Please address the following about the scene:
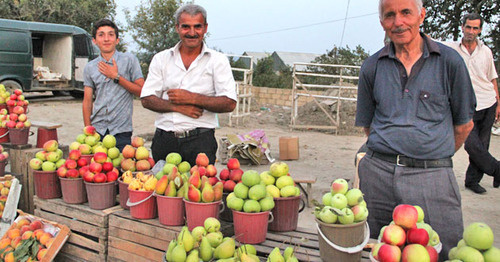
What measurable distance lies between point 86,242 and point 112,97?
151 centimetres

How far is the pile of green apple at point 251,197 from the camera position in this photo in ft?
7.78

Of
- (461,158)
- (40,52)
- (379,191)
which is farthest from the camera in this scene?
(40,52)

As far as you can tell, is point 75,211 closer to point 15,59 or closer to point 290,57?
point 15,59

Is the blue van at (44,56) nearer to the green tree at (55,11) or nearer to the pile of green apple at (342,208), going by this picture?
the green tree at (55,11)

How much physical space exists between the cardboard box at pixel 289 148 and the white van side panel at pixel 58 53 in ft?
36.9

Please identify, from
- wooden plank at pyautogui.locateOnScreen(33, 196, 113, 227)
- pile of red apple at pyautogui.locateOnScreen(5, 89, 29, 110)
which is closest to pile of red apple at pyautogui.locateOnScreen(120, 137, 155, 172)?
wooden plank at pyautogui.locateOnScreen(33, 196, 113, 227)

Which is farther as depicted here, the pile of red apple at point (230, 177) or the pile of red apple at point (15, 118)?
the pile of red apple at point (15, 118)

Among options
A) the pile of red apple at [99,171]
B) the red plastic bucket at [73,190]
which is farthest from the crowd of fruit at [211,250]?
the red plastic bucket at [73,190]

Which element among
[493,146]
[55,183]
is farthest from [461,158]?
[55,183]

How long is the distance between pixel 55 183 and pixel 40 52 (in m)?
16.5

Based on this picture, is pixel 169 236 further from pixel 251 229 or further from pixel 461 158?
pixel 461 158

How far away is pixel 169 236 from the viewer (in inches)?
107

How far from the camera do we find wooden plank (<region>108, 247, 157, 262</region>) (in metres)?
2.89

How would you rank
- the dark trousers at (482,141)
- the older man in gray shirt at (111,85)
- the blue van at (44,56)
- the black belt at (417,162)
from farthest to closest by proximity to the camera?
the blue van at (44,56) → the dark trousers at (482,141) → the older man in gray shirt at (111,85) → the black belt at (417,162)
